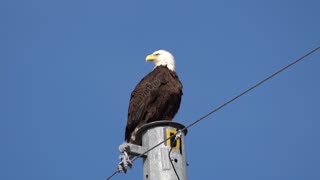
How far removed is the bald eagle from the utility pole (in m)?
4.08

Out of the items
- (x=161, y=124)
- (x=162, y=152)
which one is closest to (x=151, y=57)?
(x=161, y=124)

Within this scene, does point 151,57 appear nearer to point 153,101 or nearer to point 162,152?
point 153,101

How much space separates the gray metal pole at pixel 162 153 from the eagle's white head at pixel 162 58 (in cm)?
549

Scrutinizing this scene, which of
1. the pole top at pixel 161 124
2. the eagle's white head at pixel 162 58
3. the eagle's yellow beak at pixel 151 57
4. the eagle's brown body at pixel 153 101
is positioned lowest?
the pole top at pixel 161 124

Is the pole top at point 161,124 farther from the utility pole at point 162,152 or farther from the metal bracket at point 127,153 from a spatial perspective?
the metal bracket at point 127,153

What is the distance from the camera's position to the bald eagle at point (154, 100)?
31.4 ft

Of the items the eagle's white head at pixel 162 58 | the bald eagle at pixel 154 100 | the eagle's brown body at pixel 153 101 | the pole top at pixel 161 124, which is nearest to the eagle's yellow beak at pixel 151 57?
the eagle's white head at pixel 162 58

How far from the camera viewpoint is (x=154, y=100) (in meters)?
9.80

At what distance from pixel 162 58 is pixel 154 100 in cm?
140

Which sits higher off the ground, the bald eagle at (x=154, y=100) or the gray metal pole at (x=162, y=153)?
the bald eagle at (x=154, y=100)

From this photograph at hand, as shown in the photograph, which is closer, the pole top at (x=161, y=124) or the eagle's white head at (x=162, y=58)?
the pole top at (x=161, y=124)

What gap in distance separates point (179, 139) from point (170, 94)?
4.56 metres

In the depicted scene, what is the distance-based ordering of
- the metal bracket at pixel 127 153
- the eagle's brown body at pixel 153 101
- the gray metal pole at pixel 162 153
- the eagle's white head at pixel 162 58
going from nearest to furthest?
the gray metal pole at pixel 162 153 < the metal bracket at pixel 127 153 < the eagle's brown body at pixel 153 101 < the eagle's white head at pixel 162 58

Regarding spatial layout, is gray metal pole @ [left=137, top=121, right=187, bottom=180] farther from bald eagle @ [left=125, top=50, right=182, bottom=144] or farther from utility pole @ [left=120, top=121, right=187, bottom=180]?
bald eagle @ [left=125, top=50, right=182, bottom=144]
